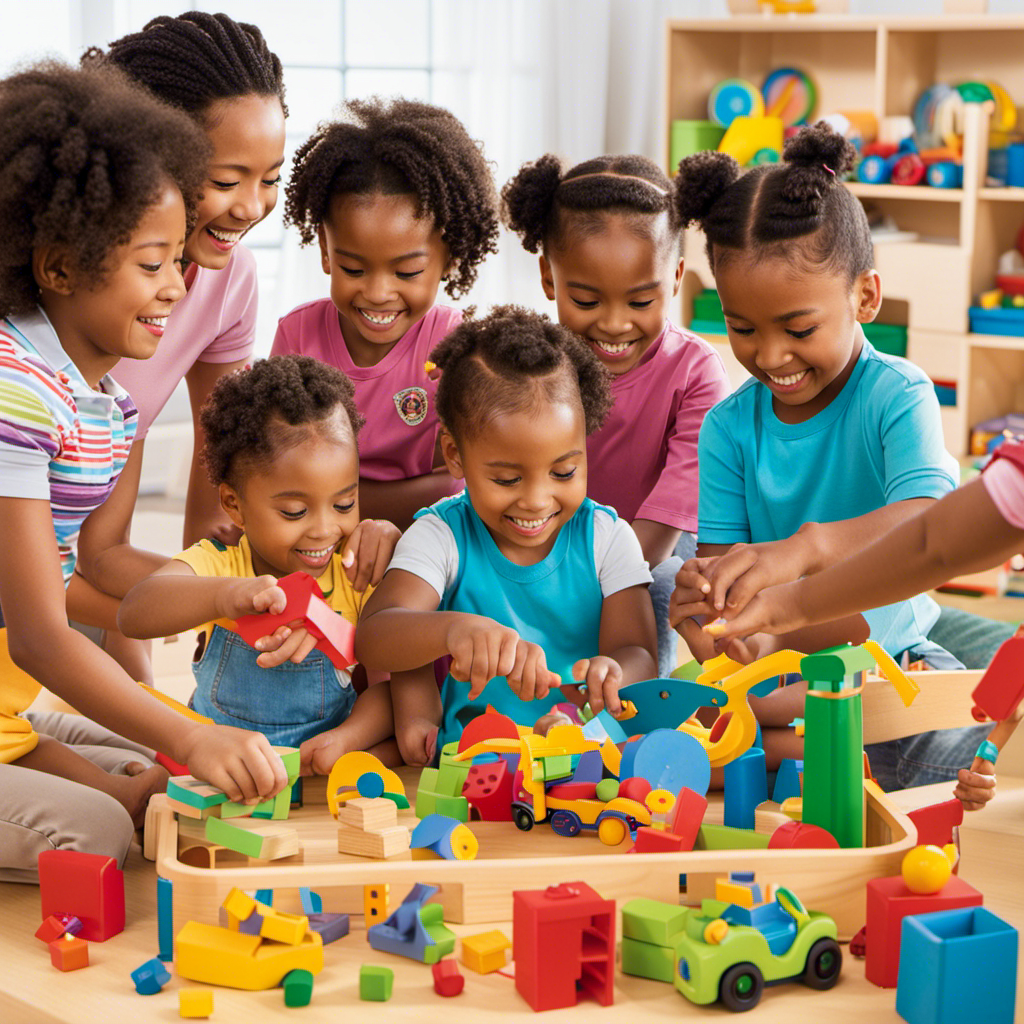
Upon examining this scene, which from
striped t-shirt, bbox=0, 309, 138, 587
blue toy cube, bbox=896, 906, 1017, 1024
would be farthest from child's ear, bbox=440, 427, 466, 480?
blue toy cube, bbox=896, 906, 1017, 1024

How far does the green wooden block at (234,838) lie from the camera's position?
873 millimetres

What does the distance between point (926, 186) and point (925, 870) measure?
8.88 feet

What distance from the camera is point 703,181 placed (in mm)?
1310

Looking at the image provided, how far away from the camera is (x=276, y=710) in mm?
1186

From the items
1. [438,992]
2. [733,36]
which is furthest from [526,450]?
[733,36]

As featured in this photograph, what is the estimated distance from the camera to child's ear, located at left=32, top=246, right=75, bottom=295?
1.01 m

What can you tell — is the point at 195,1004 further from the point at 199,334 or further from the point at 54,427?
the point at 199,334

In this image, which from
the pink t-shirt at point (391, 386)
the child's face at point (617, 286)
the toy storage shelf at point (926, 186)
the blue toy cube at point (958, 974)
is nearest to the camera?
the blue toy cube at point (958, 974)

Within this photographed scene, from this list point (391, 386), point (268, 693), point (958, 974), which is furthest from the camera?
point (391, 386)

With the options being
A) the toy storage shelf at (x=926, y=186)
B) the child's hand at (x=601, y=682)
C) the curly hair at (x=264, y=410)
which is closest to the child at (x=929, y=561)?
the child's hand at (x=601, y=682)

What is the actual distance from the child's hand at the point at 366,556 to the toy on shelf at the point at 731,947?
0.52 meters

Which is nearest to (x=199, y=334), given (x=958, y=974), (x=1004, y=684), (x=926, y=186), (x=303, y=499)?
(x=303, y=499)

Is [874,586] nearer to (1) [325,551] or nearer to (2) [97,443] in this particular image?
(1) [325,551]

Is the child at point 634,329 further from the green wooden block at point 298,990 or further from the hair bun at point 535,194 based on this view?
the green wooden block at point 298,990
